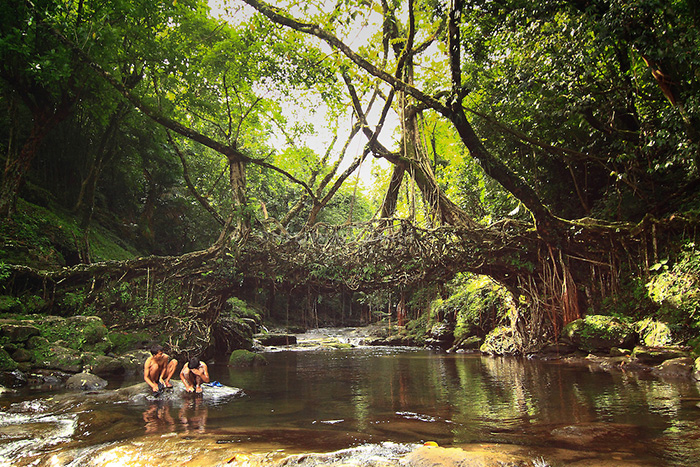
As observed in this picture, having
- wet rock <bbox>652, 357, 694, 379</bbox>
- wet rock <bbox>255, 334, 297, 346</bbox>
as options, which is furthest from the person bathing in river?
wet rock <bbox>255, 334, 297, 346</bbox>

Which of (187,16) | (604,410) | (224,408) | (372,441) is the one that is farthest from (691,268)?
(187,16)

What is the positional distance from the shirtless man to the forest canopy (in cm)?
462

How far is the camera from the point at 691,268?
817 cm

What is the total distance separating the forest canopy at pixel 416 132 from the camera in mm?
8086

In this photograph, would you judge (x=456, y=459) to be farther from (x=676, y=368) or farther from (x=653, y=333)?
(x=653, y=333)

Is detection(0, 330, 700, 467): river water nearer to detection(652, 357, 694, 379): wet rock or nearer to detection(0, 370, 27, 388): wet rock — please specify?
detection(652, 357, 694, 379): wet rock

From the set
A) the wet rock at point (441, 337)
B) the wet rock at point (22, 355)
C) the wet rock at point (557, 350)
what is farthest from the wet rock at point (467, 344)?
the wet rock at point (22, 355)

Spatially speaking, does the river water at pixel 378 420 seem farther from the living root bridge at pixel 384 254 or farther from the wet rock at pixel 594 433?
the living root bridge at pixel 384 254

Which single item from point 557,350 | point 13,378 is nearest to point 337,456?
point 13,378

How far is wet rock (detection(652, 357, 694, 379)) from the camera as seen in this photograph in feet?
24.0

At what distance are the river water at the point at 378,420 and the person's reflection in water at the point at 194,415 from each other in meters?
0.02

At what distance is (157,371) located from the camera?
23.1 ft

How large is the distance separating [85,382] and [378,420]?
584 centimetres

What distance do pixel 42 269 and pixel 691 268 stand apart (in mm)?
14729
